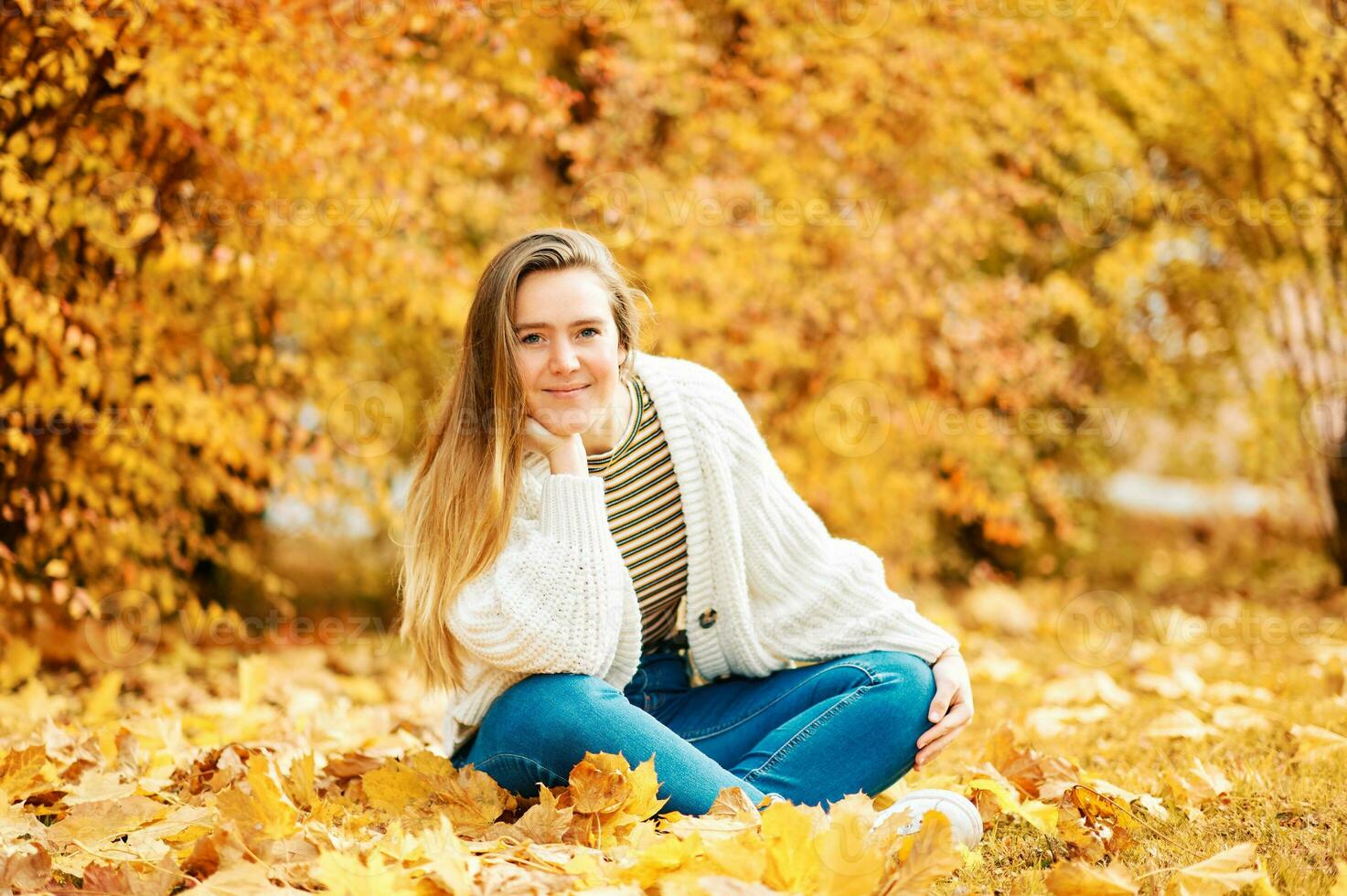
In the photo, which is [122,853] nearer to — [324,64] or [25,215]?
[25,215]

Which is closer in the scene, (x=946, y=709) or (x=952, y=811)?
(x=952, y=811)

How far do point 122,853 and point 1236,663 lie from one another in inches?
110

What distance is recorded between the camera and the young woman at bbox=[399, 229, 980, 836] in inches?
70.4

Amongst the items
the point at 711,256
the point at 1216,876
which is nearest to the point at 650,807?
the point at 1216,876

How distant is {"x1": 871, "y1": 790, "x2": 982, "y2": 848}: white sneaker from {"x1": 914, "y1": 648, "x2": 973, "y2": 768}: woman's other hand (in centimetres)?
16

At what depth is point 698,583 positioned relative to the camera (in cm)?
206

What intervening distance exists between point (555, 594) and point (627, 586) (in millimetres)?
149

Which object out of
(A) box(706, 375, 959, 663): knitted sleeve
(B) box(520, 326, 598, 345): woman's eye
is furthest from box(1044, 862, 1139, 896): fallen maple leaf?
(B) box(520, 326, 598, 345): woman's eye

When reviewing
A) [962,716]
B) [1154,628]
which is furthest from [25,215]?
[1154,628]

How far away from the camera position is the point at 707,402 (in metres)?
2.09

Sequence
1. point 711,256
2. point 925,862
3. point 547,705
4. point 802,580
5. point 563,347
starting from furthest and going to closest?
point 711,256 < point 802,580 < point 563,347 < point 547,705 < point 925,862

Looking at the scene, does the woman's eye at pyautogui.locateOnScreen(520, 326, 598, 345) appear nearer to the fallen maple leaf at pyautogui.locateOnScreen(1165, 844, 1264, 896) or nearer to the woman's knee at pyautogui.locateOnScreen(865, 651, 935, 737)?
the woman's knee at pyautogui.locateOnScreen(865, 651, 935, 737)

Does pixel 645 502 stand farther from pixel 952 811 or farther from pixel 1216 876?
pixel 1216 876

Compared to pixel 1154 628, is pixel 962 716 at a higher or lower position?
higher
